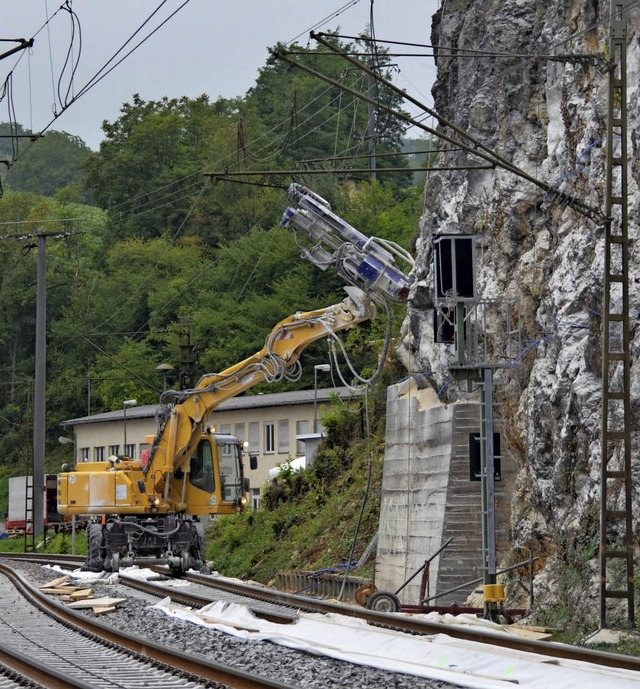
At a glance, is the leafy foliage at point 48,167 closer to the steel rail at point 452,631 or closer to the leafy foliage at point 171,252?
the leafy foliage at point 171,252

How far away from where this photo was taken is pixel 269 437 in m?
63.6

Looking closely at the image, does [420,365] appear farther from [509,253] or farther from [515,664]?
[515,664]

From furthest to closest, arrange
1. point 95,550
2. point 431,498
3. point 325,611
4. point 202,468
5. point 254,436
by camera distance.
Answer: point 254,436 < point 202,468 < point 95,550 < point 431,498 < point 325,611

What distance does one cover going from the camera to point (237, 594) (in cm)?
2542

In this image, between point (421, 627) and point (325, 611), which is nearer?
point (421, 627)

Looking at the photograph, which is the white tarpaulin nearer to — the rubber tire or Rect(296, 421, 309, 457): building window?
the rubber tire

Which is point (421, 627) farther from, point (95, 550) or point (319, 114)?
point (319, 114)

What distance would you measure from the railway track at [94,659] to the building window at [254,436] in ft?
138

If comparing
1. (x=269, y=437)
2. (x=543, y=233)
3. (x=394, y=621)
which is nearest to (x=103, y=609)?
(x=394, y=621)

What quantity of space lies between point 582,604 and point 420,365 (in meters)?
12.5

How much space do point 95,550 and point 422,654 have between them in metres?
16.7

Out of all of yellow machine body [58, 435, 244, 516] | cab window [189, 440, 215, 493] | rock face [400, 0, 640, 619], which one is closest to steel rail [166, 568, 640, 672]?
rock face [400, 0, 640, 619]

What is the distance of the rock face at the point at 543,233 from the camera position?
21.8 meters

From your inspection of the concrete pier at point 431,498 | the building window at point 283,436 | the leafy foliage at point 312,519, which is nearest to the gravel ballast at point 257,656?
the concrete pier at point 431,498
